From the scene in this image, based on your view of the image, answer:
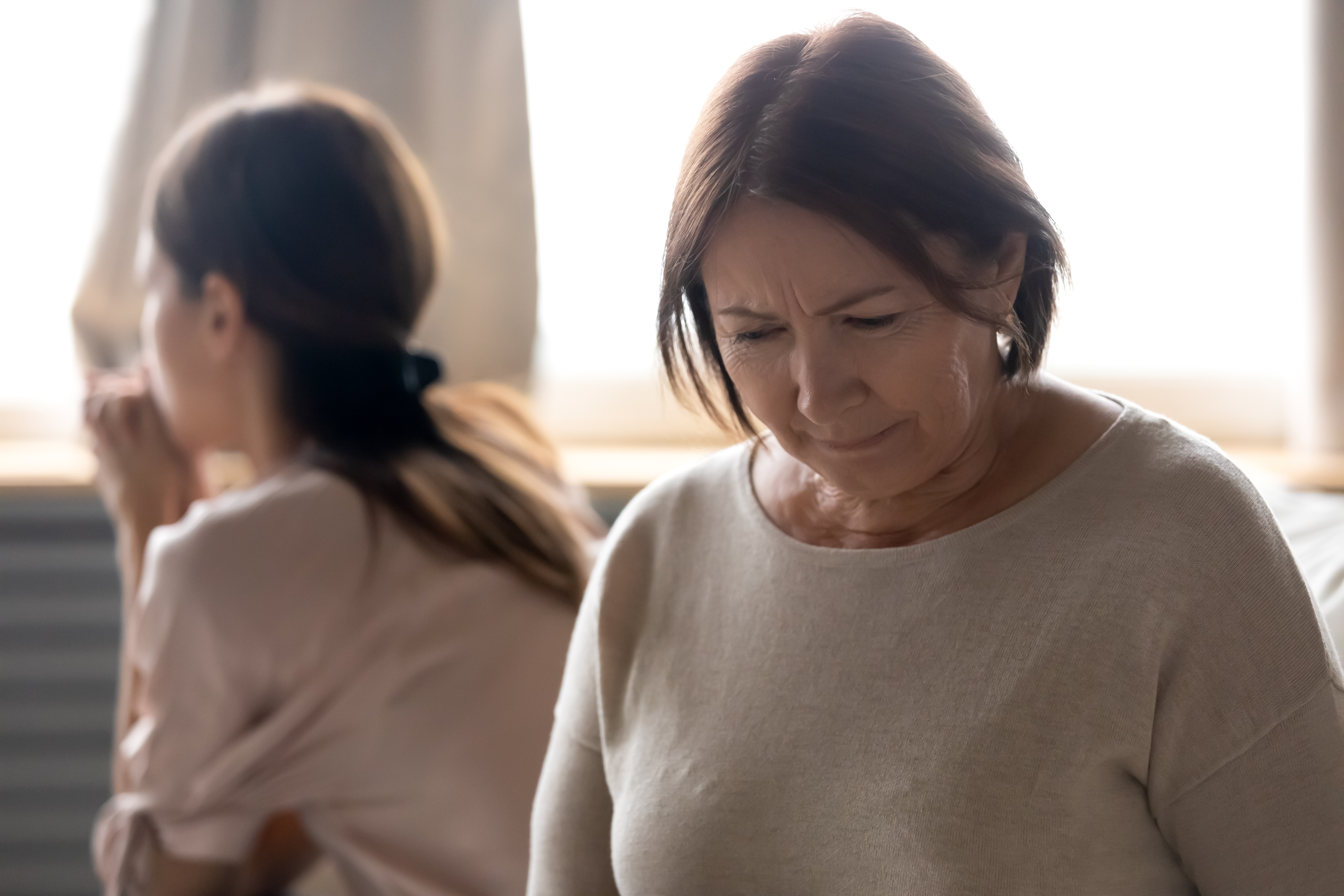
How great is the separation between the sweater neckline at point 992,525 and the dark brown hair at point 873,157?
0.08 m

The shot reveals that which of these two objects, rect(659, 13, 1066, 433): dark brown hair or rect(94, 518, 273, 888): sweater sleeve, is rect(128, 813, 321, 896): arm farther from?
rect(659, 13, 1066, 433): dark brown hair

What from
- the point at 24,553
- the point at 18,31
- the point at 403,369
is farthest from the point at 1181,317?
the point at 18,31

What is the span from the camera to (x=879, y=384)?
0.77m

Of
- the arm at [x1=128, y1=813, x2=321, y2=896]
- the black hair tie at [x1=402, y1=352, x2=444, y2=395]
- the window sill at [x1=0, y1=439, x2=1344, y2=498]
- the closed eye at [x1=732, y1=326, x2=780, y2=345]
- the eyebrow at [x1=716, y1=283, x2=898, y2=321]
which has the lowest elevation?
the arm at [x1=128, y1=813, x2=321, y2=896]

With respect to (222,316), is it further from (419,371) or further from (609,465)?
(609,465)

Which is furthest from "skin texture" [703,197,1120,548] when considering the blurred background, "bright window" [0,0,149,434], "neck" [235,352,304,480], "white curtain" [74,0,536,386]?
"bright window" [0,0,149,434]

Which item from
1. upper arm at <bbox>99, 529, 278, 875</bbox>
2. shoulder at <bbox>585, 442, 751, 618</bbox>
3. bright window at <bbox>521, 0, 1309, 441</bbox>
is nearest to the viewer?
shoulder at <bbox>585, 442, 751, 618</bbox>

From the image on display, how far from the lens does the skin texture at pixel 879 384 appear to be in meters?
0.74

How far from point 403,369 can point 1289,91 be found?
1488 mm

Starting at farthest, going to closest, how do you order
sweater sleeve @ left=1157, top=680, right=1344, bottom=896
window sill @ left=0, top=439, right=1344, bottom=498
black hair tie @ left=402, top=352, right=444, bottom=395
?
1. window sill @ left=0, top=439, right=1344, bottom=498
2. black hair tie @ left=402, top=352, right=444, bottom=395
3. sweater sleeve @ left=1157, top=680, right=1344, bottom=896

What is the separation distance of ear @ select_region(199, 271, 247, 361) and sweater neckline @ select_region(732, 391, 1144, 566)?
799 mm

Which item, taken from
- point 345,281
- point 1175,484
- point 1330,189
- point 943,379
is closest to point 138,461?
point 345,281

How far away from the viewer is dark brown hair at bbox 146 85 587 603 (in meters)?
1.33

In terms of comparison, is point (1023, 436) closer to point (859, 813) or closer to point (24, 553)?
point (859, 813)
